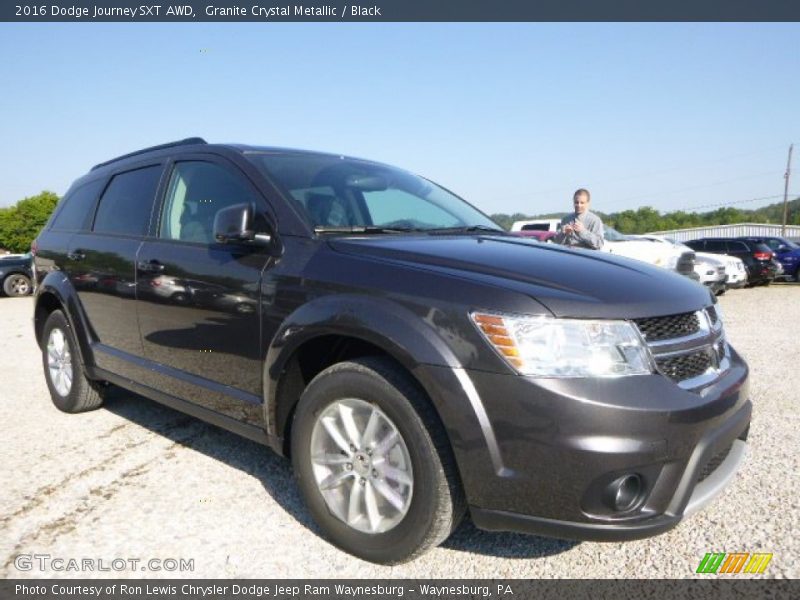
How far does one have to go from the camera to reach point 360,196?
3.33 metres

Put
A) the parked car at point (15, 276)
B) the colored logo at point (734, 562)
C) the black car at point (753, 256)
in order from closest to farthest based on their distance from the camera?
1. the colored logo at point (734, 562)
2. the parked car at point (15, 276)
3. the black car at point (753, 256)

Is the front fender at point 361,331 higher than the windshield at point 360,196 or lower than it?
lower

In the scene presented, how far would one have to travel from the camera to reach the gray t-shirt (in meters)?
6.96

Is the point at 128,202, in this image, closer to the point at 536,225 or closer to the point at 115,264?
the point at 115,264

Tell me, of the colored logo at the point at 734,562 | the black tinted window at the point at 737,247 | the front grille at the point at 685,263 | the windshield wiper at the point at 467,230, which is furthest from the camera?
the black tinted window at the point at 737,247

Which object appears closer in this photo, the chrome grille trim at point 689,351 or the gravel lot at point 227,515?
the chrome grille trim at point 689,351

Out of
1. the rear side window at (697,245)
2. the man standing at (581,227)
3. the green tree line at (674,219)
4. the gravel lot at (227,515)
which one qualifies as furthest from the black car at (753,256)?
the green tree line at (674,219)

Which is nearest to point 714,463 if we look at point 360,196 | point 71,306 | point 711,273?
point 360,196

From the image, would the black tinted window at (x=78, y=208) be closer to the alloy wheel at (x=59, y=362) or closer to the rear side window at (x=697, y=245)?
the alloy wheel at (x=59, y=362)

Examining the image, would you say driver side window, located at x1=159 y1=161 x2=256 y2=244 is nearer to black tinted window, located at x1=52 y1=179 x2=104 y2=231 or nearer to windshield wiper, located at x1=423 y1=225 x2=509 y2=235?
windshield wiper, located at x1=423 y1=225 x2=509 y2=235

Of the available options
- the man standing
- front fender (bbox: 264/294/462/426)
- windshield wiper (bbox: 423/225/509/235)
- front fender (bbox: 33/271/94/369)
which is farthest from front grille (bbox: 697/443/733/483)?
the man standing

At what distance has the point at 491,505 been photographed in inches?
82.4

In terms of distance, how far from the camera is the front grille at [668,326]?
2.12 m

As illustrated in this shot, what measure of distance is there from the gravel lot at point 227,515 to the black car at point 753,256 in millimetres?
16071
